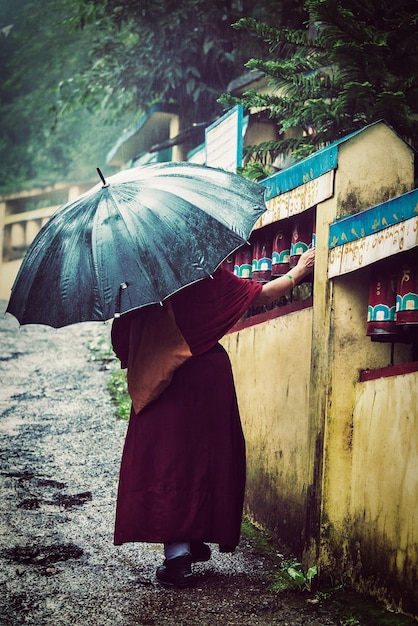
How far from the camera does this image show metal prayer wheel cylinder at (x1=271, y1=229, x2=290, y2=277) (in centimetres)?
416

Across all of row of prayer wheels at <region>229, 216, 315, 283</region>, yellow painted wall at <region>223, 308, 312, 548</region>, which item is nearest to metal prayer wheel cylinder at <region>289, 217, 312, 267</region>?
row of prayer wheels at <region>229, 216, 315, 283</region>

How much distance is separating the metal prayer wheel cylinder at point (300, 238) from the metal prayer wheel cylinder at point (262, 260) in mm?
249

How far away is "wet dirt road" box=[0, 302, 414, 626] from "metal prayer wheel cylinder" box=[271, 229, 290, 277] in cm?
156

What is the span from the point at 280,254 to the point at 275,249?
5 centimetres

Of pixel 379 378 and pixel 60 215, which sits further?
pixel 60 215

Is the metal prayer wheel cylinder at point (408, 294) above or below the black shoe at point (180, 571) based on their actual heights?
above

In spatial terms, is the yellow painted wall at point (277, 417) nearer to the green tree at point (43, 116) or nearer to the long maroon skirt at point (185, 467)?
the long maroon skirt at point (185, 467)

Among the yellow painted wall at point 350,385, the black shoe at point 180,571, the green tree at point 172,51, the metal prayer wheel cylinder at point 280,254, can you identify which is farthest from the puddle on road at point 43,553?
the green tree at point 172,51

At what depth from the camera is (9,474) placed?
5.27 m

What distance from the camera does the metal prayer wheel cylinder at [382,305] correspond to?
3201 mm

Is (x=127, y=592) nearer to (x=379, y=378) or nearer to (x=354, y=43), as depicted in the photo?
(x=379, y=378)

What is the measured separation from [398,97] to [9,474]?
3687 mm

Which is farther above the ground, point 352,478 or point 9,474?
point 352,478

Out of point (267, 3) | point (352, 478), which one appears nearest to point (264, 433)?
point (352, 478)
